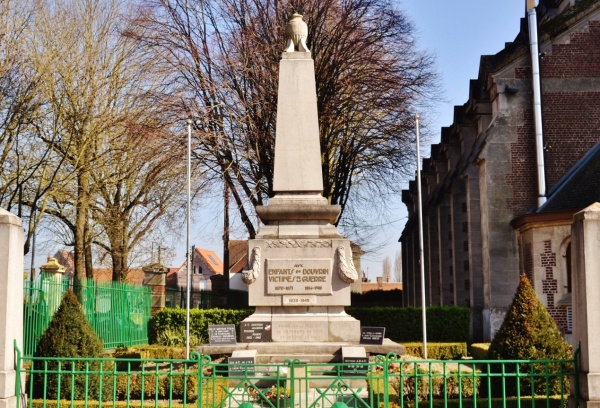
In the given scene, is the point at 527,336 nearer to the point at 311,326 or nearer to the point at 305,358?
the point at 305,358

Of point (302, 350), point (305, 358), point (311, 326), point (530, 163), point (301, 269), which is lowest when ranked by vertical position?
point (305, 358)

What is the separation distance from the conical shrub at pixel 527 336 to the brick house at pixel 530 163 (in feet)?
31.6

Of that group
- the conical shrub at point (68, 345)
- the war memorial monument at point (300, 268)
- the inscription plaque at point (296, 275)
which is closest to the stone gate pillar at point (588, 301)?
the war memorial monument at point (300, 268)

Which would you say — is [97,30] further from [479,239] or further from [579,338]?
[579,338]

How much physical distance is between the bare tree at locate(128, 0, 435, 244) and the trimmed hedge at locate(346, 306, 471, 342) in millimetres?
5779

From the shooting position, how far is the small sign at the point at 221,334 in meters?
14.2

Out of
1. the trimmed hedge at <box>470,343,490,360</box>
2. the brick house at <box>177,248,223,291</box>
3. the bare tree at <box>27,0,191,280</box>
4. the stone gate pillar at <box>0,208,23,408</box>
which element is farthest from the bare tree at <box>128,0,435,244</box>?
the brick house at <box>177,248,223,291</box>

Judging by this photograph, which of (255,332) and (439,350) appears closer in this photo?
(255,332)

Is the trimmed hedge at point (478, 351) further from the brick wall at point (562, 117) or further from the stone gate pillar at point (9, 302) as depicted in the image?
the stone gate pillar at point (9, 302)

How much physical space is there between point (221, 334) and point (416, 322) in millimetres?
10964

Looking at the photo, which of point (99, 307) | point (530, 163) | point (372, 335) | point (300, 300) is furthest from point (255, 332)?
point (530, 163)

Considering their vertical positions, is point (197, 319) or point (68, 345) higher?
point (68, 345)

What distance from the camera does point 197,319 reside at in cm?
2409

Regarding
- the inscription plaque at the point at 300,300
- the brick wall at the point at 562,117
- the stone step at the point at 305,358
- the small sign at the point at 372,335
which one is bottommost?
the stone step at the point at 305,358
